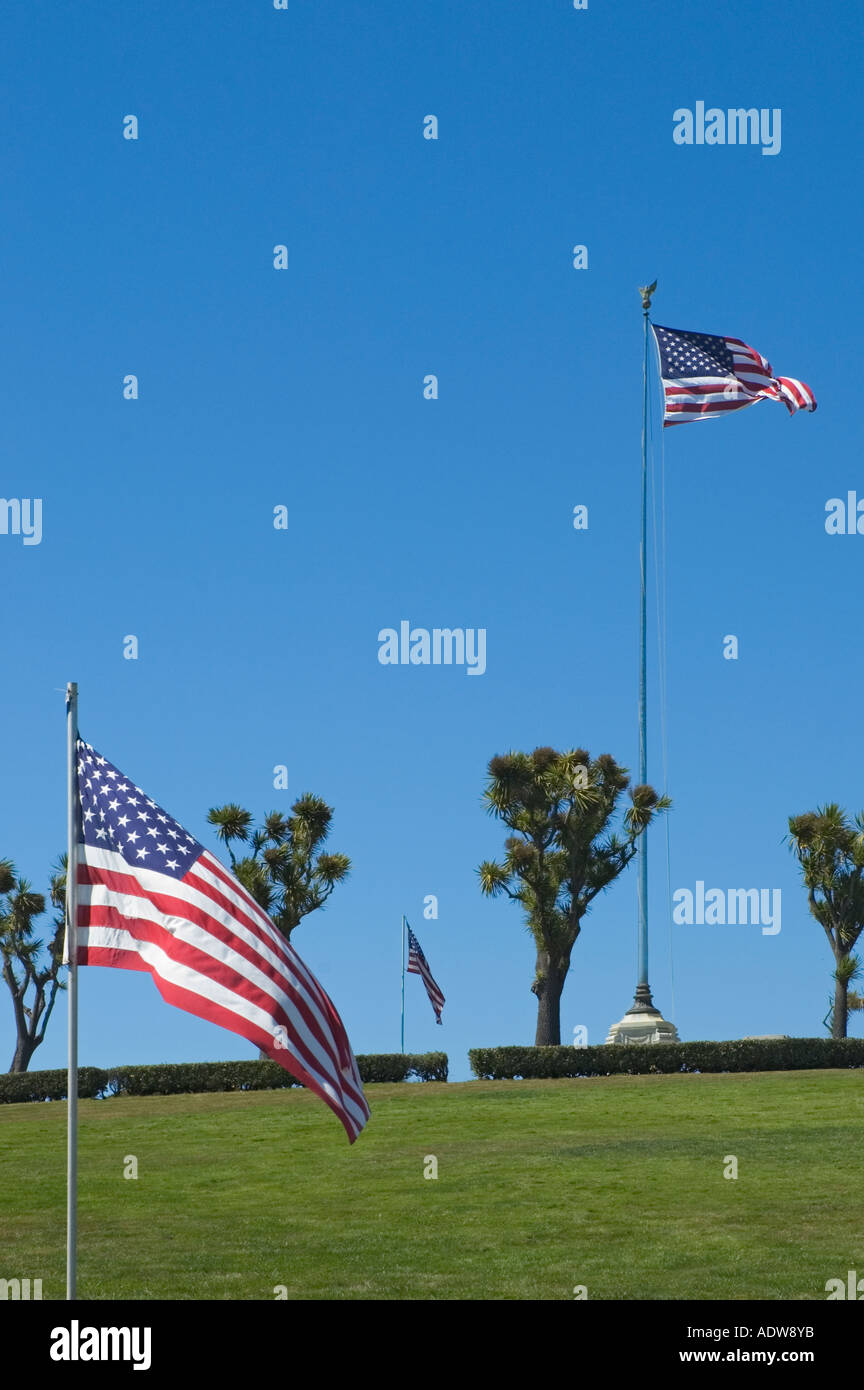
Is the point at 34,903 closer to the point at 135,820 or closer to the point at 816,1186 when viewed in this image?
the point at 816,1186

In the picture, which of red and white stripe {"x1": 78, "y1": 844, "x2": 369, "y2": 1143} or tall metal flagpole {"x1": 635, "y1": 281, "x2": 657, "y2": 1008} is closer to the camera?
red and white stripe {"x1": 78, "y1": 844, "x2": 369, "y2": 1143}

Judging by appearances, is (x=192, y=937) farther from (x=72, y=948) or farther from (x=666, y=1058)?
(x=666, y=1058)

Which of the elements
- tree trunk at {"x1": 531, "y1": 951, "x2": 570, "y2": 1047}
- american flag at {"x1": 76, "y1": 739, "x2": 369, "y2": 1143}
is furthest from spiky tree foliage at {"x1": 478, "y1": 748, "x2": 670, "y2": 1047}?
american flag at {"x1": 76, "y1": 739, "x2": 369, "y2": 1143}

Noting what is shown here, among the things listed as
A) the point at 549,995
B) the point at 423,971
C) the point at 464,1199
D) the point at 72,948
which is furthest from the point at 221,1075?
the point at 72,948

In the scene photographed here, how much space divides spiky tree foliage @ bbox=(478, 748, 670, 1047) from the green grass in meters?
13.6

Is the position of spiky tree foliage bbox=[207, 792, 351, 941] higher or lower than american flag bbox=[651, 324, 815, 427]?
lower

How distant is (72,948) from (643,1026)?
40167 millimetres

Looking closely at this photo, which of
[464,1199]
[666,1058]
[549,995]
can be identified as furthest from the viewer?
[549,995]

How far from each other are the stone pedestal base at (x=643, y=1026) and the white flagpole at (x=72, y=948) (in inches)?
1547

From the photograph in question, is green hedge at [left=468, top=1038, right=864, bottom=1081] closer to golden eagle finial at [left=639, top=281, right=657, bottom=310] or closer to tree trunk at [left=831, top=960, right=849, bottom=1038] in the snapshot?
tree trunk at [left=831, top=960, right=849, bottom=1038]

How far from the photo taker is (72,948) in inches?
545

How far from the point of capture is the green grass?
2208cm

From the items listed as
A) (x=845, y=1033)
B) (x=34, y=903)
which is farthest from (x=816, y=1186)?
(x=34, y=903)
